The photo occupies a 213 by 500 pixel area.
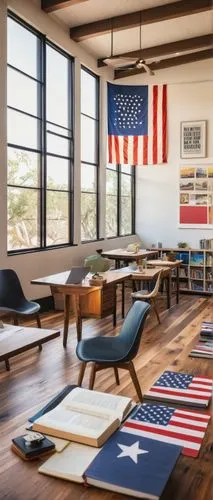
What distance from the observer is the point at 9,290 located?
5238 millimetres

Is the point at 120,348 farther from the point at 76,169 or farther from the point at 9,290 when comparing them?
the point at 76,169

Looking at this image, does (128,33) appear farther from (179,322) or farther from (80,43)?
(179,322)

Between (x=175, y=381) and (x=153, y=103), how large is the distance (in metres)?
6.78

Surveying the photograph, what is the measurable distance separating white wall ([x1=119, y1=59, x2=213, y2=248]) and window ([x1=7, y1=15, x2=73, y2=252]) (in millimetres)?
2687

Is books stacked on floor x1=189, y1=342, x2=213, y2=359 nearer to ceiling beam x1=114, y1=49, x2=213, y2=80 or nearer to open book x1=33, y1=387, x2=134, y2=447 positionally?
open book x1=33, y1=387, x2=134, y2=447

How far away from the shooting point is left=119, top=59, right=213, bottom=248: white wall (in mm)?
9422

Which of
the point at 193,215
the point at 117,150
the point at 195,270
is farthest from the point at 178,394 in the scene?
the point at 193,215

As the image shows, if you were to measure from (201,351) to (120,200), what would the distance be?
547 cm

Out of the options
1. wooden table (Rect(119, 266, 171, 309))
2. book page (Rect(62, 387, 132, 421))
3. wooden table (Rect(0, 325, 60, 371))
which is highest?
wooden table (Rect(0, 325, 60, 371))

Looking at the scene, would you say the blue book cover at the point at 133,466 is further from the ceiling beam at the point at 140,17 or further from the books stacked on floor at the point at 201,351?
the ceiling beam at the point at 140,17

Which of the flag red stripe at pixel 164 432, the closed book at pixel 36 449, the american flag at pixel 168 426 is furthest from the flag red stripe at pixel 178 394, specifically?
the closed book at pixel 36 449

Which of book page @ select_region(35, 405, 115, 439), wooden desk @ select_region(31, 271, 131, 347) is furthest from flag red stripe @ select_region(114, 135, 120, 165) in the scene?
book page @ select_region(35, 405, 115, 439)

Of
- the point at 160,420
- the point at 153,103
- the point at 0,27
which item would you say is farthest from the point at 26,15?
the point at 160,420

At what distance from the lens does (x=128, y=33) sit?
8.16 metres
